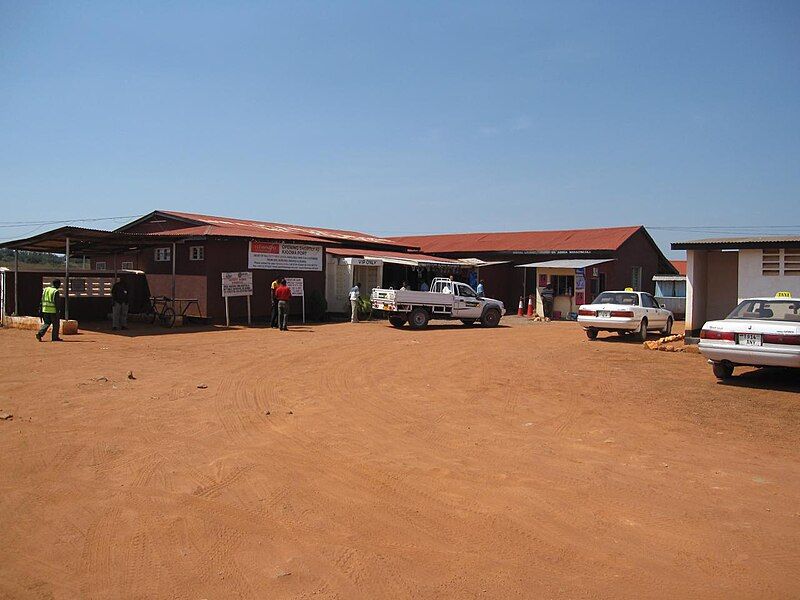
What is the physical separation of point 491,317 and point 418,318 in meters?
3.34

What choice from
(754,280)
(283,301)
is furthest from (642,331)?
(283,301)

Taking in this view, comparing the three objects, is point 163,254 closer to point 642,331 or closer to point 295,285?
point 295,285

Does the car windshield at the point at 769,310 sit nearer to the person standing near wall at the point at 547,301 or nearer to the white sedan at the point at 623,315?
the white sedan at the point at 623,315

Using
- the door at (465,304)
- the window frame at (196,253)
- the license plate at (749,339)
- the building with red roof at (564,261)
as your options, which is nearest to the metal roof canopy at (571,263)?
the building with red roof at (564,261)

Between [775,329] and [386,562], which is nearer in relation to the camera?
[386,562]

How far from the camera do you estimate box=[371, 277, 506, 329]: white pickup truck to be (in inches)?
882

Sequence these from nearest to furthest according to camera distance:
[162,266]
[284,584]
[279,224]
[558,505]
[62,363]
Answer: [284,584] < [558,505] < [62,363] < [162,266] < [279,224]

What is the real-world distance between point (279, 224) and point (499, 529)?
3247cm

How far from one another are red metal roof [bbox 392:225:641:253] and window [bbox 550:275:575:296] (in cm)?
267

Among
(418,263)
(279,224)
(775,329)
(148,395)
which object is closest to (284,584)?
(148,395)

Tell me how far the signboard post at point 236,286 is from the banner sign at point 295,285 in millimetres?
1835

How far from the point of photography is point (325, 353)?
15.5 metres

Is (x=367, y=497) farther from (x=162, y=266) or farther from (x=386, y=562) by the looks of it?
(x=162, y=266)

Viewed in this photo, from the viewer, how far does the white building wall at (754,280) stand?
1591 centimetres
